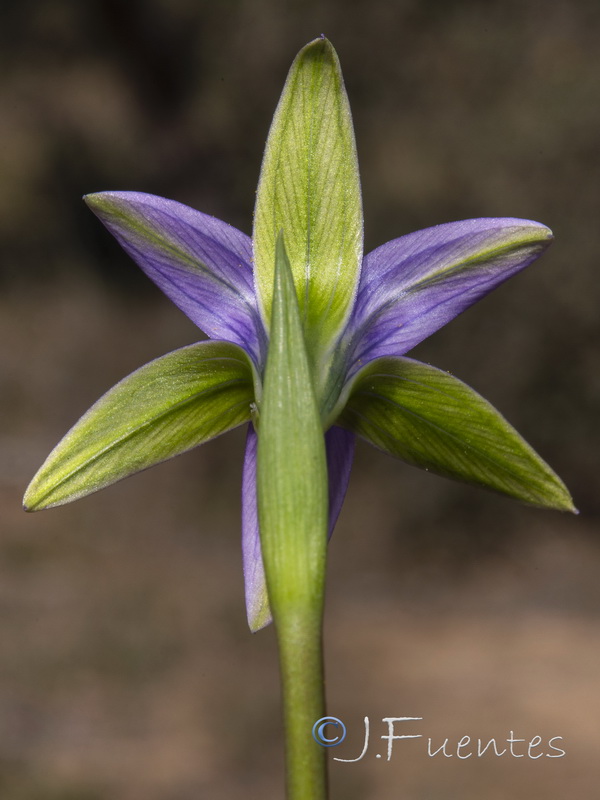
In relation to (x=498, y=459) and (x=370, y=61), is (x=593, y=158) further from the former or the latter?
(x=498, y=459)

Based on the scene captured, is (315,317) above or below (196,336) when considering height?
above

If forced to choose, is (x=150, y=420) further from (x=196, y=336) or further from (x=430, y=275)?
(x=196, y=336)

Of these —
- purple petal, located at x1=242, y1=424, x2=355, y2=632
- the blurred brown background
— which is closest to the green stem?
purple petal, located at x1=242, y1=424, x2=355, y2=632

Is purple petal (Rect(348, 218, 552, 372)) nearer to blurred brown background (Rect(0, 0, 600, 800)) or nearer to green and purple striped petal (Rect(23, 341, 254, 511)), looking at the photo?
green and purple striped petal (Rect(23, 341, 254, 511))

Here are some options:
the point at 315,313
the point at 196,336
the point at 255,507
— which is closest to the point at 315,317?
the point at 315,313

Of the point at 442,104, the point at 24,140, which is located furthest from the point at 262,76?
the point at 24,140
